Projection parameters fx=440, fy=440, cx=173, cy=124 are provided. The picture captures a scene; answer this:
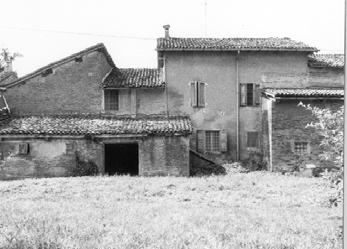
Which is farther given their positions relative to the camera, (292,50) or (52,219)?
(292,50)

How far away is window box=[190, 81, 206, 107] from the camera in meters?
20.0

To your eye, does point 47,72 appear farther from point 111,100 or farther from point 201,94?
point 201,94

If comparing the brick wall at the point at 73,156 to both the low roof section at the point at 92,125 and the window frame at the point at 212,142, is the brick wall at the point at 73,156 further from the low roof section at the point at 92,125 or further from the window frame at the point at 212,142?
the window frame at the point at 212,142

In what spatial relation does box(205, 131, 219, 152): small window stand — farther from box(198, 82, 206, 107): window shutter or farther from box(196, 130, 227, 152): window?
box(198, 82, 206, 107): window shutter

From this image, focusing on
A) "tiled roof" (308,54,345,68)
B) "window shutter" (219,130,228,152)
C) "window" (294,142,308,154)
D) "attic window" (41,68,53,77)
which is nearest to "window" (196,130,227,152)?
"window shutter" (219,130,228,152)

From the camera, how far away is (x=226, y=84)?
19984 millimetres

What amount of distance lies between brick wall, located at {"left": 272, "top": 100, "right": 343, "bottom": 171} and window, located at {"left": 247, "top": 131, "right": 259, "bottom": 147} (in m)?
2.15

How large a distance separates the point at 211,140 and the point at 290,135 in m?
3.64

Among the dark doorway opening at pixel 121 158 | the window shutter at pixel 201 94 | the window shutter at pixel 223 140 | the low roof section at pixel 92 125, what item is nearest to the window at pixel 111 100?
the low roof section at pixel 92 125

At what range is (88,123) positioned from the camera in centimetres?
1827

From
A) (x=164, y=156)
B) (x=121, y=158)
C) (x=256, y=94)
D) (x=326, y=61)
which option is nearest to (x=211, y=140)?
(x=256, y=94)

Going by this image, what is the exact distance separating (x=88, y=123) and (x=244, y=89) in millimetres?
7139

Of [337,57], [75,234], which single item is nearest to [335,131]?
[75,234]

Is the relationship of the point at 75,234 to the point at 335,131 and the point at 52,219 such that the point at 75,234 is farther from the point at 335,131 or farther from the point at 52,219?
the point at 335,131
